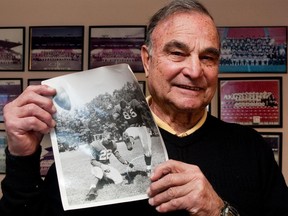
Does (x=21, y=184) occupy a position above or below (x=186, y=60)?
below

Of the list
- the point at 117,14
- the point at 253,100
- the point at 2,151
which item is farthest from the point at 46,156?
the point at 253,100

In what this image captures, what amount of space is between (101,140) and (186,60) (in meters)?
0.30

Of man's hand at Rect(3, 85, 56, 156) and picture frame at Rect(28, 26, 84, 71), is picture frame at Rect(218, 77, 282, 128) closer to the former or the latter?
picture frame at Rect(28, 26, 84, 71)

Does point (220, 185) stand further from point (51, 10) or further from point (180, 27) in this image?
point (51, 10)

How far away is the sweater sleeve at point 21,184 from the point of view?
72 cm

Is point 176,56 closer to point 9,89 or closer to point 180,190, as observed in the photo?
point 180,190

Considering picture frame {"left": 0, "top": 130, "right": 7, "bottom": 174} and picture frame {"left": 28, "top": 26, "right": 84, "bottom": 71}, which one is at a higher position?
picture frame {"left": 28, "top": 26, "right": 84, "bottom": 71}

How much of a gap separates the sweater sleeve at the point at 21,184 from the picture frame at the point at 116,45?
1344 mm

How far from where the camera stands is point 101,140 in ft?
2.42

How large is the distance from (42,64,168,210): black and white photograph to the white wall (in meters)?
1.27

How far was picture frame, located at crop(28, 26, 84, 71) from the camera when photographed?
2.08 meters

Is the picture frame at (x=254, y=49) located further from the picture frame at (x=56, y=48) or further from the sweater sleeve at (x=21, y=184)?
the sweater sleeve at (x=21, y=184)

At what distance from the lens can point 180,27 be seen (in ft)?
2.75

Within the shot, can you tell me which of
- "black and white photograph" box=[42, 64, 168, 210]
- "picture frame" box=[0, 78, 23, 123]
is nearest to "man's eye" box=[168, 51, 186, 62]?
"black and white photograph" box=[42, 64, 168, 210]
